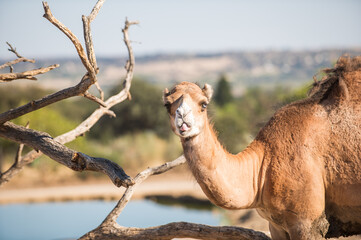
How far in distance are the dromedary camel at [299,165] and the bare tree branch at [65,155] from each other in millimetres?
992

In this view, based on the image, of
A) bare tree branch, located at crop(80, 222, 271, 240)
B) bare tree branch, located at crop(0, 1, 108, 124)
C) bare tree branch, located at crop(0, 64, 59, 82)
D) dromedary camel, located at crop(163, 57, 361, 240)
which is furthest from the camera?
bare tree branch, located at crop(80, 222, 271, 240)

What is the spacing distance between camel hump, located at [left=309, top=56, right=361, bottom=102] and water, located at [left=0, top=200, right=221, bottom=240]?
9861 millimetres

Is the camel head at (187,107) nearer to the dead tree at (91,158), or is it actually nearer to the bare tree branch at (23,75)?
the dead tree at (91,158)

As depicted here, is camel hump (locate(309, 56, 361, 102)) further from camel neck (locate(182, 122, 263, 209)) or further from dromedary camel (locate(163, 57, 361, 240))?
camel neck (locate(182, 122, 263, 209))

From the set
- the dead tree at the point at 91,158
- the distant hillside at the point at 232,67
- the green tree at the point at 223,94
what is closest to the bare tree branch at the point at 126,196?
the dead tree at the point at 91,158

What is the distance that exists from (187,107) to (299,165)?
4.78 ft

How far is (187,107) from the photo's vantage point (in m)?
4.42

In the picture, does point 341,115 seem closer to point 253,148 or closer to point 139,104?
point 253,148

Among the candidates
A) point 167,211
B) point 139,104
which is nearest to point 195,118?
point 167,211

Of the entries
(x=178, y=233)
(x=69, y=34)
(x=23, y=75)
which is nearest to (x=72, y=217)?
(x=178, y=233)

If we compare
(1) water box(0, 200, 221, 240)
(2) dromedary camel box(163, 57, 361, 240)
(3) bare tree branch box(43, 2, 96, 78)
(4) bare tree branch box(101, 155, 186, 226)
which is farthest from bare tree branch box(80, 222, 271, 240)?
(1) water box(0, 200, 221, 240)

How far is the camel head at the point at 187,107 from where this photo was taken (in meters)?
4.40

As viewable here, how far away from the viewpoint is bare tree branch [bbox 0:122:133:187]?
17.6 ft

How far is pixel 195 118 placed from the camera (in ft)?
15.0
